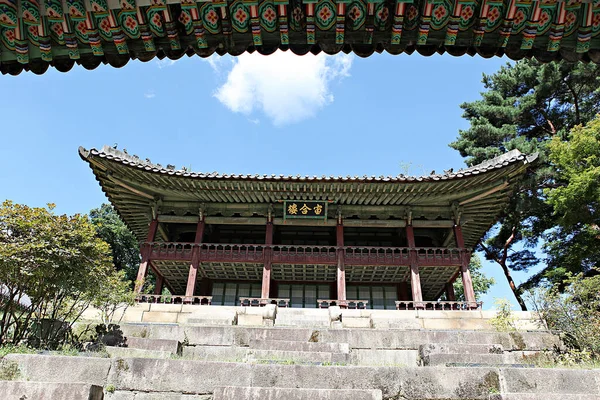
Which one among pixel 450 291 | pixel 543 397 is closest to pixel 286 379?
pixel 543 397

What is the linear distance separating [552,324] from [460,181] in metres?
6.59

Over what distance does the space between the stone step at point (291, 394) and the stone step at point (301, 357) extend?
1489 mm

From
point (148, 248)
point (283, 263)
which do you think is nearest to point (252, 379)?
point (283, 263)

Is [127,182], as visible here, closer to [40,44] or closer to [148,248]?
[148,248]

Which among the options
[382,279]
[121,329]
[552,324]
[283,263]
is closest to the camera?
[121,329]

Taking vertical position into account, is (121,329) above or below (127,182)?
below

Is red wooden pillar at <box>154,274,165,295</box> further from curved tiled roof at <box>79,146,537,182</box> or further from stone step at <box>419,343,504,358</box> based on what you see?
stone step at <box>419,343,504,358</box>

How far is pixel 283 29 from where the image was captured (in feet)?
12.0

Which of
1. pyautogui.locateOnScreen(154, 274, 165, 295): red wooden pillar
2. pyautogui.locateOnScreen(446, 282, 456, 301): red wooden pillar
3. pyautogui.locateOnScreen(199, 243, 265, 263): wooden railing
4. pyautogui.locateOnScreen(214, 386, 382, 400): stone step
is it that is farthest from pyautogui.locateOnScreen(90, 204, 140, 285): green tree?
pyautogui.locateOnScreen(214, 386, 382, 400): stone step

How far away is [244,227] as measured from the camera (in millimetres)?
18719

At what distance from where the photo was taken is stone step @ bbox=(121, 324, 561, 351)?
25.5 ft

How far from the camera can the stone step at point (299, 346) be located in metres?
6.76

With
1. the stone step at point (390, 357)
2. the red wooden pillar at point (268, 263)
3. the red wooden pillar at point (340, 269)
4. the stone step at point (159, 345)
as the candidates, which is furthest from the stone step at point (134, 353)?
the red wooden pillar at point (340, 269)

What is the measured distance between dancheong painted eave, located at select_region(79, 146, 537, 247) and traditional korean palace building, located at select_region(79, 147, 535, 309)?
0.14 ft
